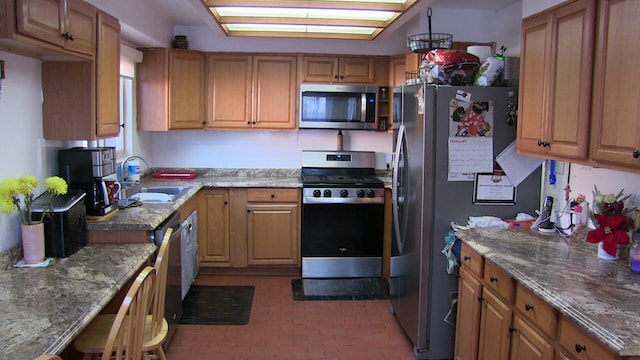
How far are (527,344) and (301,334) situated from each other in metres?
1.91

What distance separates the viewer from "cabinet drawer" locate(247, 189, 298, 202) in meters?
4.98

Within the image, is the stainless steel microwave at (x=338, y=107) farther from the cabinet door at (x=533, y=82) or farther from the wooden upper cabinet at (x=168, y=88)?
the cabinet door at (x=533, y=82)

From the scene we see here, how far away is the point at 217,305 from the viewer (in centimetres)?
431

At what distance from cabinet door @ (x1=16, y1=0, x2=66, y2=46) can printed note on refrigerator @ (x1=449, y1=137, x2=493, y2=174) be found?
7.10ft

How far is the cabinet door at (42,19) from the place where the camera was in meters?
2.07

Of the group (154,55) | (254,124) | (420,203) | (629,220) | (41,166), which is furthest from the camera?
A: (254,124)

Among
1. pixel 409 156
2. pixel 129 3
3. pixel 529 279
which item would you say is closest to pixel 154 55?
pixel 129 3

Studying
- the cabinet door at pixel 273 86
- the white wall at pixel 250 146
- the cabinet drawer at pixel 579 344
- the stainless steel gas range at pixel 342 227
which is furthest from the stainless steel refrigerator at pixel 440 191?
the white wall at pixel 250 146

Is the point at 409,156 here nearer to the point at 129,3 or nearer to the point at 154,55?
the point at 129,3

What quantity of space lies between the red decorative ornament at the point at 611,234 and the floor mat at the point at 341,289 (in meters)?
2.38

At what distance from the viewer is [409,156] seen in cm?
350

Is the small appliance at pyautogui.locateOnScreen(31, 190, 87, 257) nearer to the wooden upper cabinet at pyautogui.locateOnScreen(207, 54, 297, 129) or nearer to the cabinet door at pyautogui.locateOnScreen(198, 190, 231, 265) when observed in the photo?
the cabinet door at pyautogui.locateOnScreen(198, 190, 231, 265)

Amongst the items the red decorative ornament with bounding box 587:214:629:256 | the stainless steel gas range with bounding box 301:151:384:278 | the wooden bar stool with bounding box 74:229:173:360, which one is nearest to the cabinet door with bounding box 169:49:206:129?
the stainless steel gas range with bounding box 301:151:384:278

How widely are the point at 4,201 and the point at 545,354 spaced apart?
2.31 metres
